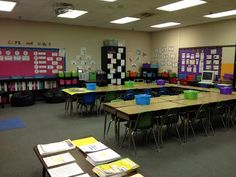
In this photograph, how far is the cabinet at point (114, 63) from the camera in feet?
30.1

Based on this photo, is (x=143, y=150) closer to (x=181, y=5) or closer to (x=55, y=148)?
(x=55, y=148)

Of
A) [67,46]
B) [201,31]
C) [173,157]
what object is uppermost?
[201,31]

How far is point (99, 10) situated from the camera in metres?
6.03

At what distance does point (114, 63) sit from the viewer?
30.6 feet

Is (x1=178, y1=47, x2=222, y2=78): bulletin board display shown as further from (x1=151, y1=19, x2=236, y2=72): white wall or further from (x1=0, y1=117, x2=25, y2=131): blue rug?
(x1=0, y1=117, x2=25, y2=131): blue rug

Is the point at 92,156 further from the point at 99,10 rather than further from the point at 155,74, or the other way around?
the point at 155,74

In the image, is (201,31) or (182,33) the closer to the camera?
(201,31)

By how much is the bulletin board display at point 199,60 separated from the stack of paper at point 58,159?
711 centimetres

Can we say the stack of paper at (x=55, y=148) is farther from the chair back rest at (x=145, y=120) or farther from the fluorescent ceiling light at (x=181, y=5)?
the fluorescent ceiling light at (x=181, y=5)

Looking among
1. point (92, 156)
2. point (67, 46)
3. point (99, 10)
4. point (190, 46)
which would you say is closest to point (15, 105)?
point (67, 46)

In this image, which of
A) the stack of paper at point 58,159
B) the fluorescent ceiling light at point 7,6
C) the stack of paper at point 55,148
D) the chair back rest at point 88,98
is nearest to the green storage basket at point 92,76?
the chair back rest at point 88,98

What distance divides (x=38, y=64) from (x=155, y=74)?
16.9ft

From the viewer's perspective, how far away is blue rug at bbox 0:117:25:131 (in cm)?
511

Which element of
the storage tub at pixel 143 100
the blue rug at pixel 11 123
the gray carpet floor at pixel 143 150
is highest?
the storage tub at pixel 143 100
